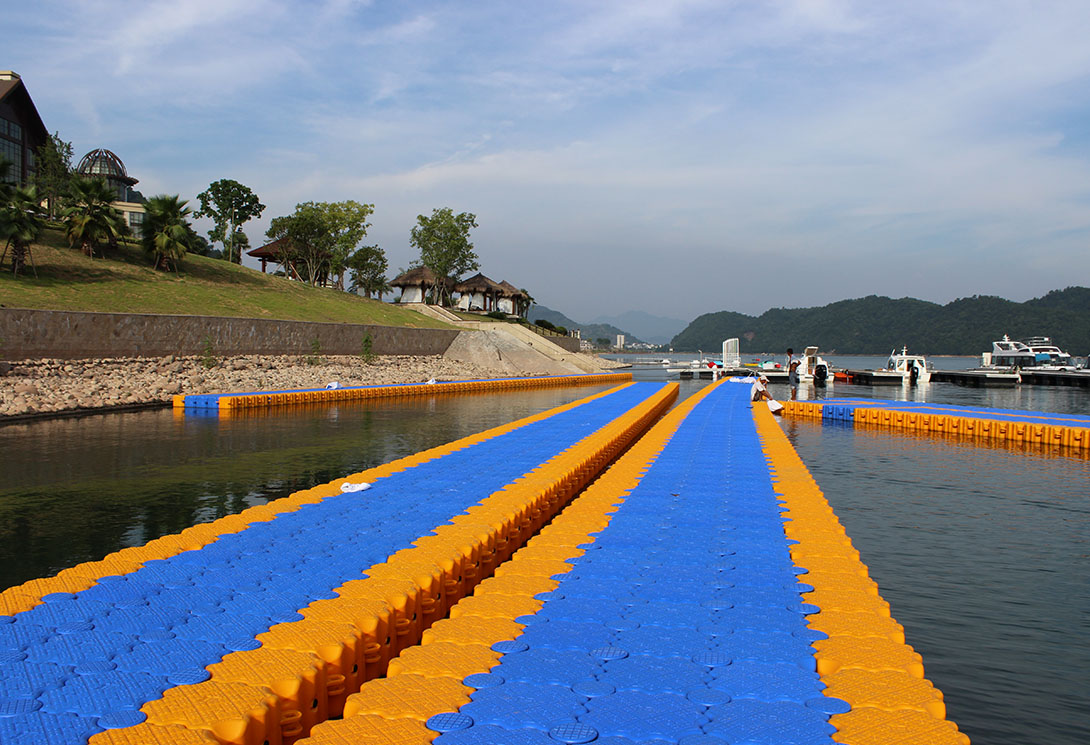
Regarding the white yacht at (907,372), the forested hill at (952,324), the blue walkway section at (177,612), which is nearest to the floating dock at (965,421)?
the blue walkway section at (177,612)

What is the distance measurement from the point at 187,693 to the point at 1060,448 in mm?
21093

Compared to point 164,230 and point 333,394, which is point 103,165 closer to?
point 164,230

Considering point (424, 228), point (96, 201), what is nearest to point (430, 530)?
point (96, 201)

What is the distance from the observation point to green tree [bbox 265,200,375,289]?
65312mm

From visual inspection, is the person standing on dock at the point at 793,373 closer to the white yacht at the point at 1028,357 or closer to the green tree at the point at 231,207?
the white yacht at the point at 1028,357

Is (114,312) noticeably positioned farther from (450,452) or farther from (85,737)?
(85,737)

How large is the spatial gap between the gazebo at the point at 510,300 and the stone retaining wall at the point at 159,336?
135 feet

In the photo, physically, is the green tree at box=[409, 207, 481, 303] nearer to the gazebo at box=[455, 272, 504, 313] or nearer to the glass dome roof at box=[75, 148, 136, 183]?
the gazebo at box=[455, 272, 504, 313]

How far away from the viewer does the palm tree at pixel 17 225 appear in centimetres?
3111

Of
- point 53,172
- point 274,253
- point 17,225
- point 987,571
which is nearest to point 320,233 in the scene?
point 274,253

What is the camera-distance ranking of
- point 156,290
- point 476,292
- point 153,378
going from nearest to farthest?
point 153,378
point 156,290
point 476,292

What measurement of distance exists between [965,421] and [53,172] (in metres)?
58.5

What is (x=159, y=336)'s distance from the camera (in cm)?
3081

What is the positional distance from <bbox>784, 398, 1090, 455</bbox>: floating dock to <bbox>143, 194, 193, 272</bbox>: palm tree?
119ft
